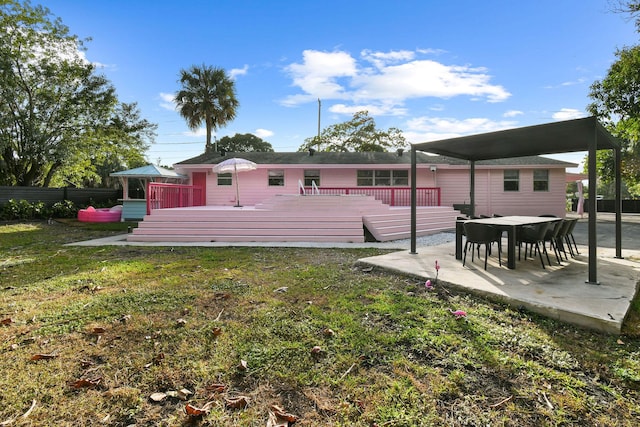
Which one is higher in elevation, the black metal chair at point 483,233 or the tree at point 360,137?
the tree at point 360,137

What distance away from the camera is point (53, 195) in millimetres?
15930

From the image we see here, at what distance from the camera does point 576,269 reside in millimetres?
4895

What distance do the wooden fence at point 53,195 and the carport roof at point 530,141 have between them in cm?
1866

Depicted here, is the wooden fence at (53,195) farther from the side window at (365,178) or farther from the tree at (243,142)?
the tree at (243,142)

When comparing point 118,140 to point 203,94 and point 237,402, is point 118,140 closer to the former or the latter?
point 203,94

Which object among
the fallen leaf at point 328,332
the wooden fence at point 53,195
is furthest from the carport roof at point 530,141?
the wooden fence at point 53,195

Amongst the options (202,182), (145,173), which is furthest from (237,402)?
(145,173)

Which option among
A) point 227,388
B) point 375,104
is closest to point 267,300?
point 227,388

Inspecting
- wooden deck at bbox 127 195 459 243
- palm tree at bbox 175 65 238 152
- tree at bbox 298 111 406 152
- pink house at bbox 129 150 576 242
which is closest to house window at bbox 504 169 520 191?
pink house at bbox 129 150 576 242

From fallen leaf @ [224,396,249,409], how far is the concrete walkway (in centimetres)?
311

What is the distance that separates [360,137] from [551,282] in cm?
2848

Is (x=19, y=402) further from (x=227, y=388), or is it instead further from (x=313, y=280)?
(x=313, y=280)

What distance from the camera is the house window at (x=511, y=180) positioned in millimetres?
15555

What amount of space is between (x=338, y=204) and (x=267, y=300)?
723cm
